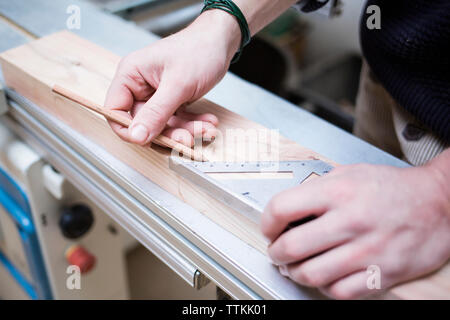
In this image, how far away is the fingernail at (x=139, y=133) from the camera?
0.56 meters

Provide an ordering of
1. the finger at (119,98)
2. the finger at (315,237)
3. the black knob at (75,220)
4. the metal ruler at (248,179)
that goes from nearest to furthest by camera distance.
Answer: the finger at (315,237), the metal ruler at (248,179), the finger at (119,98), the black knob at (75,220)

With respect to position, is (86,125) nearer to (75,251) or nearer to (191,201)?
(191,201)

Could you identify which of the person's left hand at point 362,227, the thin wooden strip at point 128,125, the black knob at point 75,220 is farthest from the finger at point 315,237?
the black knob at point 75,220

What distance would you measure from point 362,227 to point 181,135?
30 cm

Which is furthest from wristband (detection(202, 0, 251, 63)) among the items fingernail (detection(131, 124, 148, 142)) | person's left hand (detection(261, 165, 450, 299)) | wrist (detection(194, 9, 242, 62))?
person's left hand (detection(261, 165, 450, 299))

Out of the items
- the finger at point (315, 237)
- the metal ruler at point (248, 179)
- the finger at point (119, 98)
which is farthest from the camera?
the finger at point (119, 98)

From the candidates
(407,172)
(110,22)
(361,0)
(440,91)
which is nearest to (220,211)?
(407,172)

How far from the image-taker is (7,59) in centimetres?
77

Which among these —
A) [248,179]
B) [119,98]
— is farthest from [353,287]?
[119,98]

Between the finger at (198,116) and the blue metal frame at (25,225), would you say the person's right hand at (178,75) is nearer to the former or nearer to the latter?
the finger at (198,116)

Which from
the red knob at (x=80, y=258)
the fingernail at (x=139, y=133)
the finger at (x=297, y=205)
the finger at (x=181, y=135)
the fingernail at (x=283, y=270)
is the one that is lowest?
the red knob at (x=80, y=258)

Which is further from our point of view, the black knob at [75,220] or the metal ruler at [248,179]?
the black knob at [75,220]

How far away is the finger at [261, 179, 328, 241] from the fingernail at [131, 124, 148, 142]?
0.22 meters

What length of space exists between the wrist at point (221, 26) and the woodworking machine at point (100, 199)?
143 mm
